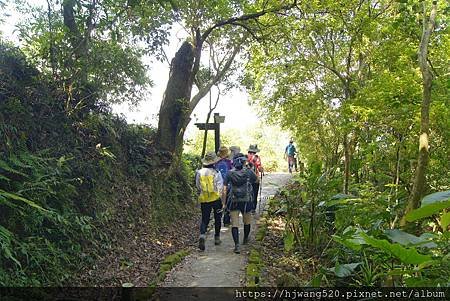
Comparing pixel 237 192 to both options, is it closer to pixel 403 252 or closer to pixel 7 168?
pixel 7 168

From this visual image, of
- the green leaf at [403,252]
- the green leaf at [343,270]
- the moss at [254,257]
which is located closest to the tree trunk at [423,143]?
the green leaf at [343,270]

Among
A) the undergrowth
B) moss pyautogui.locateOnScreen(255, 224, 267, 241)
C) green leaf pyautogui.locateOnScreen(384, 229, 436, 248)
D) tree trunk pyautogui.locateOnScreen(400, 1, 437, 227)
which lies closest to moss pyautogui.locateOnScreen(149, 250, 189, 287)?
the undergrowth

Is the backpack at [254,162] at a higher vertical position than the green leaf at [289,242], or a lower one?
higher

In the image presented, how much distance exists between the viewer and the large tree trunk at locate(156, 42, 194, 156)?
10.5 m

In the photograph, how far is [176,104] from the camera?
1049 cm

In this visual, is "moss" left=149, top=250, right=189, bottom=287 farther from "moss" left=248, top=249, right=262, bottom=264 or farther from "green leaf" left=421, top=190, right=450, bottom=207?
"green leaf" left=421, top=190, right=450, bottom=207

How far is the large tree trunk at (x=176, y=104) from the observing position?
34.3ft

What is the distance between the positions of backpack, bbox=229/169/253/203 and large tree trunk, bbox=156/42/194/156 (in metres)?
3.48

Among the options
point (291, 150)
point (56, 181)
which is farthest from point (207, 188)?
point (291, 150)

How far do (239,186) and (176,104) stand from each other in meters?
3.99

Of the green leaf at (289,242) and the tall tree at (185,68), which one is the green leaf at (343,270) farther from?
the tall tree at (185,68)

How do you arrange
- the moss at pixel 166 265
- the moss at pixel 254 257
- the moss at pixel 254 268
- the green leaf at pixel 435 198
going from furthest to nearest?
the moss at pixel 254 257, the moss at pixel 166 265, the moss at pixel 254 268, the green leaf at pixel 435 198

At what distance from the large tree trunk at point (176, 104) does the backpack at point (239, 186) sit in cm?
348

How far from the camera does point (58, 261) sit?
5266 mm
